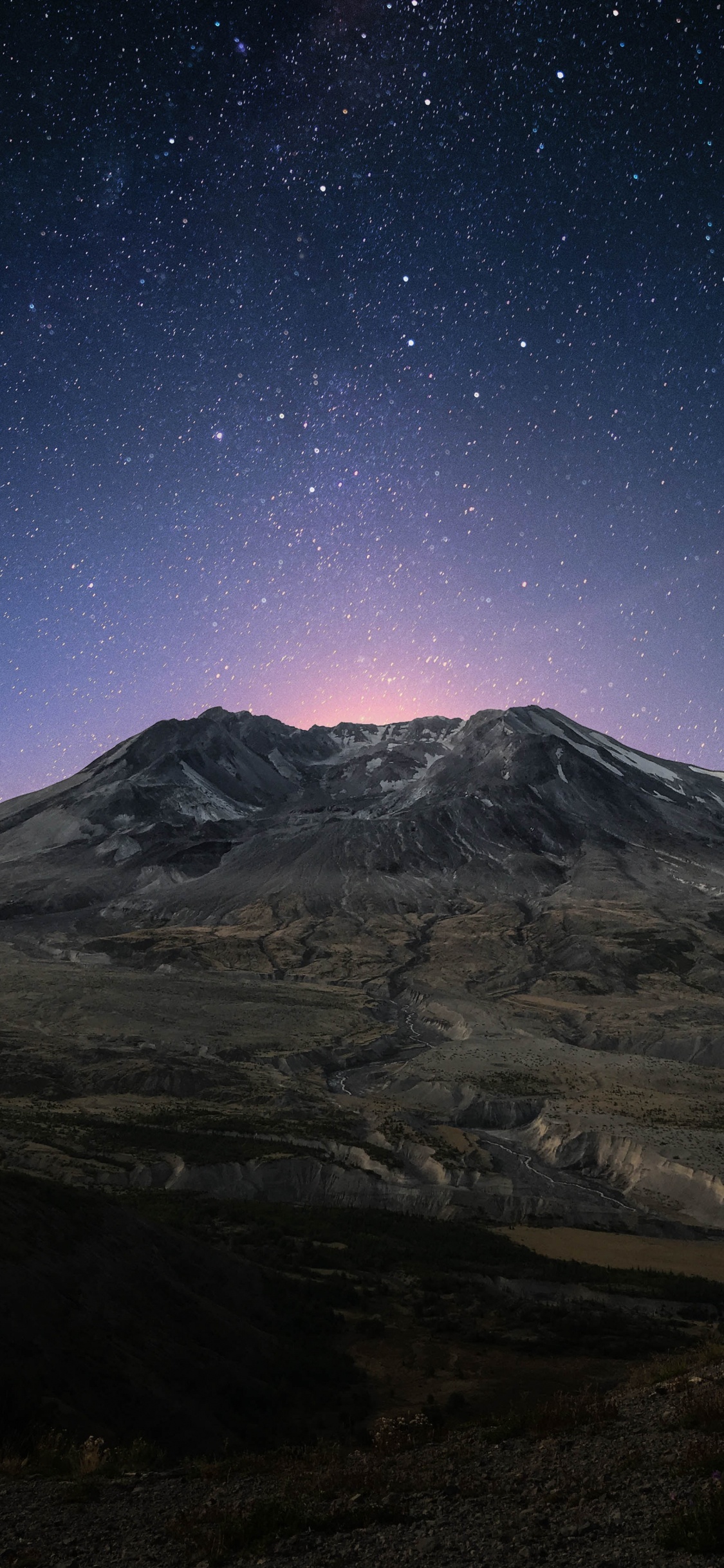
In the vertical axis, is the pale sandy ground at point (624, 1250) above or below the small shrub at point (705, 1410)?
below

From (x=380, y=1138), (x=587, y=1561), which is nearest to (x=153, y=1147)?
(x=380, y=1138)

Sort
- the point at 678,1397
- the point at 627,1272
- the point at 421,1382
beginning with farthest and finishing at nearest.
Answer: the point at 627,1272, the point at 421,1382, the point at 678,1397

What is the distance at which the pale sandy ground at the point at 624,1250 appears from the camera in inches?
1409

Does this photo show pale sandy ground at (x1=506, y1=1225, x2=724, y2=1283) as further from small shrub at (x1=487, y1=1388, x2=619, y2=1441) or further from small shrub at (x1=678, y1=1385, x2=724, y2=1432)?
small shrub at (x1=678, y1=1385, x2=724, y2=1432)

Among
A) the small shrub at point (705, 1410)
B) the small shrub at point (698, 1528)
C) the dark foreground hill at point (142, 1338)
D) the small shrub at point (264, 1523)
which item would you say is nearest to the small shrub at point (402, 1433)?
the dark foreground hill at point (142, 1338)

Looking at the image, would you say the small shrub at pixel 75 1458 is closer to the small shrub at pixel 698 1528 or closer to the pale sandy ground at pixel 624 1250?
the small shrub at pixel 698 1528

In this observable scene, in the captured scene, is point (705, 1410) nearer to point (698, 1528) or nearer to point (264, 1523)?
point (698, 1528)

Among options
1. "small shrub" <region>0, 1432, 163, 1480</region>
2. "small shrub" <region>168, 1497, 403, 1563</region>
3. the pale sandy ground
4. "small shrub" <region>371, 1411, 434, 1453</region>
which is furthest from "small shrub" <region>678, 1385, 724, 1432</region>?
the pale sandy ground

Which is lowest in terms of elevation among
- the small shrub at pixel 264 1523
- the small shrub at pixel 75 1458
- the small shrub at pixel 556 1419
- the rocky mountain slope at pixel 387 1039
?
the rocky mountain slope at pixel 387 1039

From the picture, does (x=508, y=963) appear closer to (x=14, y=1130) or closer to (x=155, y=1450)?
(x=14, y=1130)

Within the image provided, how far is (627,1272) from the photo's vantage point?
1323 inches

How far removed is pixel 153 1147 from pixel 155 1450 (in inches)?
1375

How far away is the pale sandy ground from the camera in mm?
35781

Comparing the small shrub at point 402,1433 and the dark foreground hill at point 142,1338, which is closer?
the small shrub at point 402,1433
